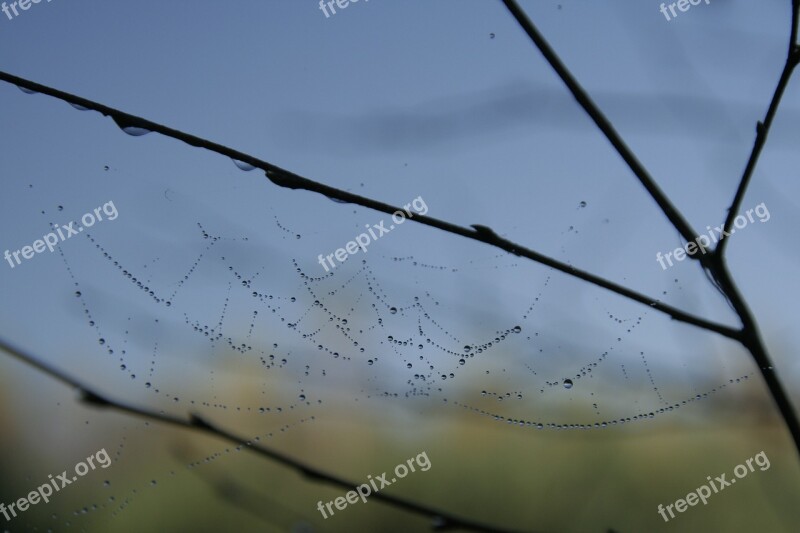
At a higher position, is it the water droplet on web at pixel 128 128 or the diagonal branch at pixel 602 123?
the water droplet on web at pixel 128 128

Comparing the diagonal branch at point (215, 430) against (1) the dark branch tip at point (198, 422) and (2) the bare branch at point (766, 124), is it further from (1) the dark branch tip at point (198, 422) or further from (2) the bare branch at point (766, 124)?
(2) the bare branch at point (766, 124)

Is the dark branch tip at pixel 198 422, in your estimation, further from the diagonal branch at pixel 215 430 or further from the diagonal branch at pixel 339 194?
the diagonal branch at pixel 339 194

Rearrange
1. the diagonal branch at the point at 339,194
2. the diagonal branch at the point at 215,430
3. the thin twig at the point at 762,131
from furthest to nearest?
the thin twig at the point at 762,131 < the diagonal branch at the point at 339,194 < the diagonal branch at the point at 215,430

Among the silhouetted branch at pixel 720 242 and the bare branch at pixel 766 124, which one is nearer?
the silhouetted branch at pixel 720 242

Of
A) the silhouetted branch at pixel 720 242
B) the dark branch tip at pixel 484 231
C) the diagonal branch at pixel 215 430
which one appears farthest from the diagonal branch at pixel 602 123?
the diagonal branch at pixel 215 430

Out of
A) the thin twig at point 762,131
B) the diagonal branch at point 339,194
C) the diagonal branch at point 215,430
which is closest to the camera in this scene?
the diagonal branch at point 215,430

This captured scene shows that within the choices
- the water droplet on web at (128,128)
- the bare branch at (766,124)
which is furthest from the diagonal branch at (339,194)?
the bare branch at (766,124)

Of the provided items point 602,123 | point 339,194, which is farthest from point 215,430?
point 602,123

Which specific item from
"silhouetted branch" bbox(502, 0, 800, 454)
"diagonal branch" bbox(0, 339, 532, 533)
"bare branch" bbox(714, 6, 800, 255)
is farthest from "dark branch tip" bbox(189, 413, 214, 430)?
"bare branch" bbox(714, 6, 800, 255)

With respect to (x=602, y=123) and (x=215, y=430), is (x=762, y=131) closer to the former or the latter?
(x=602, y=123)
